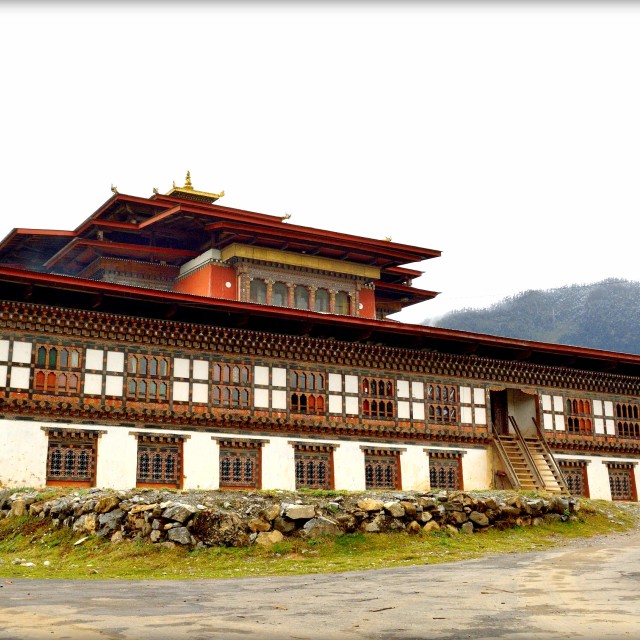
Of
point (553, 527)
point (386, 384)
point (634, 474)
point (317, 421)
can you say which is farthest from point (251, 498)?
point (634, 474)

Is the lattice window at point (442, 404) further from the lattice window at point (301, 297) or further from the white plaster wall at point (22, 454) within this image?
the white plaster wall at point (22, 454)

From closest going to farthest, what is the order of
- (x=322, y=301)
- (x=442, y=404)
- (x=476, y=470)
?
(x=442, y=404) → (x=476, y=470) → (x=322, y=301)

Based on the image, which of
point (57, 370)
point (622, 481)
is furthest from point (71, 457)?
point (622, 481)

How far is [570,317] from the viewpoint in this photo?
525 feet

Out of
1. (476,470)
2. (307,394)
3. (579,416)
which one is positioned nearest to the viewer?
(307,394)

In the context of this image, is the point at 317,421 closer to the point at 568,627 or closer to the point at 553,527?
the point at 553,527

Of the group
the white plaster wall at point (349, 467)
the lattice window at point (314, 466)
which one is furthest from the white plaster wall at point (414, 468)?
the lattice window at point (314, 466)

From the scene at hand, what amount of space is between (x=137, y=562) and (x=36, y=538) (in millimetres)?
4500

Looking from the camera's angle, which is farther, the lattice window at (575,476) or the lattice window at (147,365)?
the lattice window at (575,476)

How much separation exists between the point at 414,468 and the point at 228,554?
708 inches

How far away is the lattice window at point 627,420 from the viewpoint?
44.4 m

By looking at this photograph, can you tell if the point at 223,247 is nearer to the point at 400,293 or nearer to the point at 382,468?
the point at 400,293

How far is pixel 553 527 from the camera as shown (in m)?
27.8

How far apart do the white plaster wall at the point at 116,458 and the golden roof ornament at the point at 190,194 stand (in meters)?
17.1
